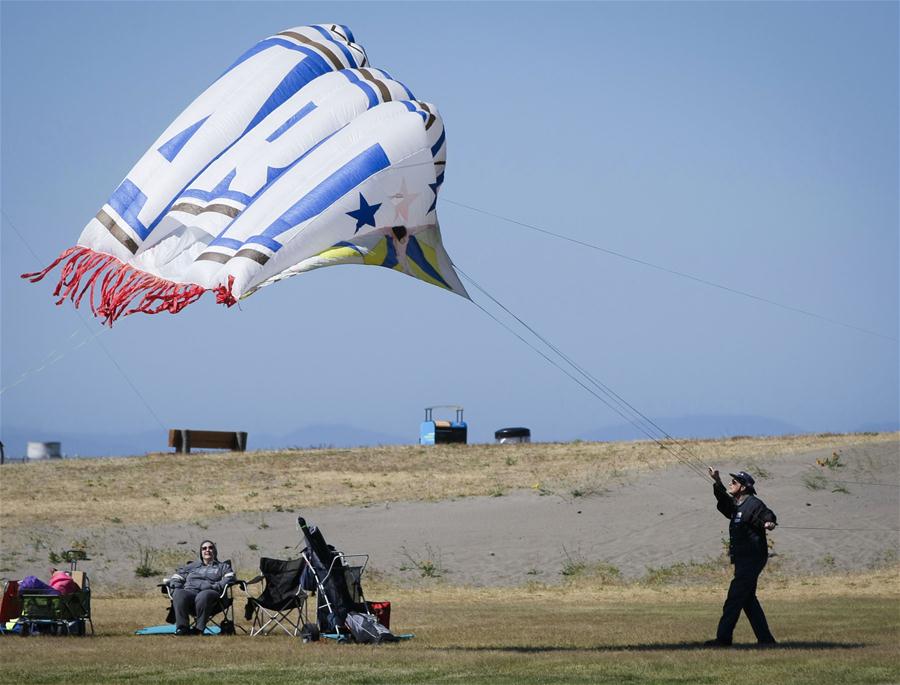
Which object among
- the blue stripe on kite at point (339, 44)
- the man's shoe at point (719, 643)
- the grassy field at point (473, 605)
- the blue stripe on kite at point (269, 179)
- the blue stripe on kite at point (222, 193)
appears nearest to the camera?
the grassy field at point (473, 605)

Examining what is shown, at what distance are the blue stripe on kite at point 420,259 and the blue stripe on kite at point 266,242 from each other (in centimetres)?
199

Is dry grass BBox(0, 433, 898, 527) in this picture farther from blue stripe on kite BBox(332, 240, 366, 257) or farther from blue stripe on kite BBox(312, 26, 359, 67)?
blue stripe on kite BBox(332, 240, 366, 257)

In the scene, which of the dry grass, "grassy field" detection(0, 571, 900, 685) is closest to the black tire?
the dry grass

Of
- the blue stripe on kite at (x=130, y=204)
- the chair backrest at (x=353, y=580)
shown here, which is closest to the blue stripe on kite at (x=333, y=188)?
the blue stripe on kite at (x=130, y=204)

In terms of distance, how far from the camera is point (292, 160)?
1379cm

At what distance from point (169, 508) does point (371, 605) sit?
17.2 meters

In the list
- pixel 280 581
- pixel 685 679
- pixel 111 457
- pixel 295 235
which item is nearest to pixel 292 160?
pixel 295 235

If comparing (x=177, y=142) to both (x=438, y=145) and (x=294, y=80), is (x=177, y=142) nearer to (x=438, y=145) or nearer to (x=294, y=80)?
(x=294, y=80)

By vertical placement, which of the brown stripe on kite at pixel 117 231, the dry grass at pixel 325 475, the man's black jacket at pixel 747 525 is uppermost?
the brown stripe on kite at pixel 117 231

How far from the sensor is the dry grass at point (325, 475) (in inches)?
1222

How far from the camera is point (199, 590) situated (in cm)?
A: 1492

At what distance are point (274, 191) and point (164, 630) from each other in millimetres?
5052

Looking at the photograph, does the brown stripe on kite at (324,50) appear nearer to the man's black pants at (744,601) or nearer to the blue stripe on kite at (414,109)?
the blue stripe on kite at (414,109)

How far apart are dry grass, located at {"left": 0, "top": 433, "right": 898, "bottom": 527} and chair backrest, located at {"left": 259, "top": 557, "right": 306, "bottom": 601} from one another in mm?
14632
